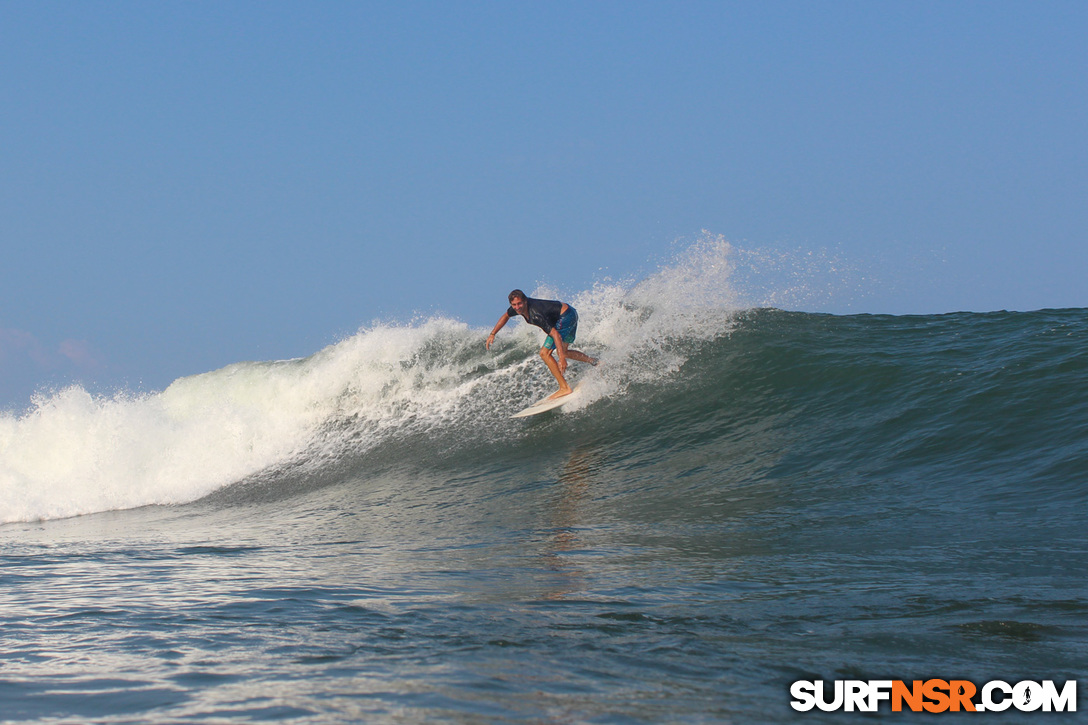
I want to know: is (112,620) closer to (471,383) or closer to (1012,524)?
(1012,524)

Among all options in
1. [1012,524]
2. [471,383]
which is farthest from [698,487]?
[471,383]

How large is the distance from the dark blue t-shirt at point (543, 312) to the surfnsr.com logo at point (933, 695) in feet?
26.4

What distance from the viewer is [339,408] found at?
1319 centimetres

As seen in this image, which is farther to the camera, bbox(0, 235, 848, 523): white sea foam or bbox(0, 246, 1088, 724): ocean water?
bbox(0, 235, 848, 523): white sea foam

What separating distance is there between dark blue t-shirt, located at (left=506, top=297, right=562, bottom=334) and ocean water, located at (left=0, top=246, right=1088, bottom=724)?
115cm

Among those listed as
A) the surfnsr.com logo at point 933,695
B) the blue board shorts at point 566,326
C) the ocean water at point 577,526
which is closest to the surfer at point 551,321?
the blue board shorts at point 566,326

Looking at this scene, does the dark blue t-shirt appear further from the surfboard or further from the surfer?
the surfboard

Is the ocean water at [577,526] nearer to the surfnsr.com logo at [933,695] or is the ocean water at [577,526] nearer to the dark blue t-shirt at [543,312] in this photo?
the surfnsr.com logo at [933,695]

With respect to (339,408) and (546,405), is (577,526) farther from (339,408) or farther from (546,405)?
(339,408)

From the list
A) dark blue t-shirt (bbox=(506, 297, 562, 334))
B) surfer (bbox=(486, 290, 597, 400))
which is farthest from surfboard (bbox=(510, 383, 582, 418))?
dark blue t-shirt (bbox=(506, 297, 562, 334))

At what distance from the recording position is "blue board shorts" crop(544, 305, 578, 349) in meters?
10.8

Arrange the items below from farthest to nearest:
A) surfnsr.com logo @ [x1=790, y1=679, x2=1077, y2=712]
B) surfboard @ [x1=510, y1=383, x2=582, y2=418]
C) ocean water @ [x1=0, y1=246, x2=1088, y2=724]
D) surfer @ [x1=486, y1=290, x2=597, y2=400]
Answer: surfboard @ [x1=510, y1=383, x2=582, y2=418], surfer @ [x1=486, y1=290, x2=597, y2=400], ocean water @ [x1=0, y1=246, x2=1088, y2=724], surfnsr.com logo @ [x1=790, y1=679, x2=1077, y2=712]

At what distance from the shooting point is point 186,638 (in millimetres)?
3568

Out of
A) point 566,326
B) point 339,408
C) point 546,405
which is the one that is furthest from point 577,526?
point 339,408
